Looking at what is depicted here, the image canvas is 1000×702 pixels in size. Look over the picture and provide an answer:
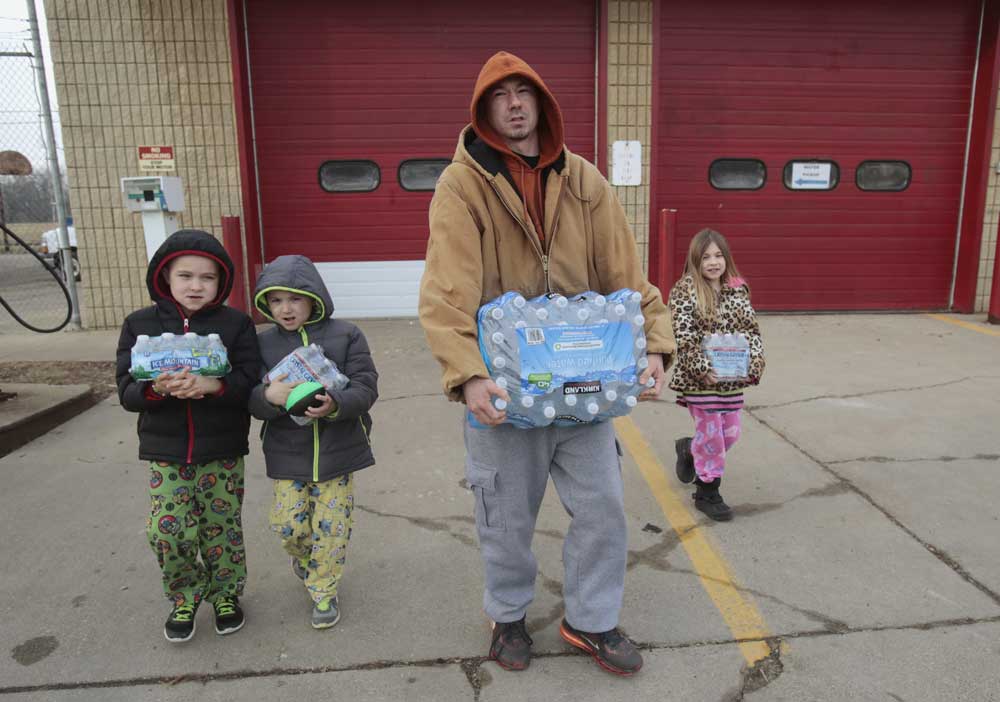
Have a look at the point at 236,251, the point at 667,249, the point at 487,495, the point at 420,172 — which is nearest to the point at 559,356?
the point at 487,495

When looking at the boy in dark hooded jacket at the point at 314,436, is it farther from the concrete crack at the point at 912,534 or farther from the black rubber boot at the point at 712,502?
the concrete crack at the point at 912,534

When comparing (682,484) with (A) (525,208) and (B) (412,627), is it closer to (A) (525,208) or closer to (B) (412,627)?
(B) (412,627)

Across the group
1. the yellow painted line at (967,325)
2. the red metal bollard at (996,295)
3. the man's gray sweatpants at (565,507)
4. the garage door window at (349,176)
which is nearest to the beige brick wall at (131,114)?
the garage door window at (349,176)

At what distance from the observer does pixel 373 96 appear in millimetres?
8328

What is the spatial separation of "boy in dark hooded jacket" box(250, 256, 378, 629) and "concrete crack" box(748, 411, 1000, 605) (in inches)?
96.3

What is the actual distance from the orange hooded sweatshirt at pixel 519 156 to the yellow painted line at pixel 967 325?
725 cm

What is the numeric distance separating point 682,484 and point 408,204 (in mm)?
5502

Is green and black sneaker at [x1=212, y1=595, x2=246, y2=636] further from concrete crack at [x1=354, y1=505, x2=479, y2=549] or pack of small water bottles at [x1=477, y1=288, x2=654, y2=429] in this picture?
pack of small water bottles at [x1=477, y1=288, x2=654, y2=429]

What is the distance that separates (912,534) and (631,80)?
622 cm

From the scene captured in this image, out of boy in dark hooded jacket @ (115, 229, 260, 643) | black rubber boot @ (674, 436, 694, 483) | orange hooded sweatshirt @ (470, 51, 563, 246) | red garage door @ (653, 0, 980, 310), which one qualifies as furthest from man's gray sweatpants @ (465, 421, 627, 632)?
red garage door @ (653, 0, 980, 310)

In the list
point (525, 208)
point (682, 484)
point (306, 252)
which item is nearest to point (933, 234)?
point (682, 484)

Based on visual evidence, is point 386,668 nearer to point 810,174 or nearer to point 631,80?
point 631,80

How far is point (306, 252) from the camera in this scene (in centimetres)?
860

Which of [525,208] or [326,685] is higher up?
[525,208]
